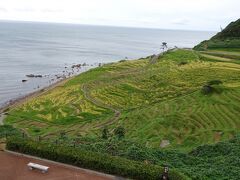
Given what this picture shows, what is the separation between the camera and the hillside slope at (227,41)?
4508 inches

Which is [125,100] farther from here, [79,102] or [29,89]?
[29,89]

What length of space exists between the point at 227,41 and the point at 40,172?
10371cm

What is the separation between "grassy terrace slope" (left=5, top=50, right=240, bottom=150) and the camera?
46.7m

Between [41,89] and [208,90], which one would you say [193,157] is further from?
[41,89]

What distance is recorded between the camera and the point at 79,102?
73938mm

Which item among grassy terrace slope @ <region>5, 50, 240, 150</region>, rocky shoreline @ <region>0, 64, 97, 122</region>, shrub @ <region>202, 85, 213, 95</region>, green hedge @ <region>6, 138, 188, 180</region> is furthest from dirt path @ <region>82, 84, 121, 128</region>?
green hedge @ <region>6, 138, 188, 180</region>

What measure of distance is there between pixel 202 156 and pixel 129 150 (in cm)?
699

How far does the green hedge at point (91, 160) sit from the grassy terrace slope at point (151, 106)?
43.9 feet

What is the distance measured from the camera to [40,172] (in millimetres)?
28672

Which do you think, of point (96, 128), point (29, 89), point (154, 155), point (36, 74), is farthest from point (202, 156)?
point (36, 74)

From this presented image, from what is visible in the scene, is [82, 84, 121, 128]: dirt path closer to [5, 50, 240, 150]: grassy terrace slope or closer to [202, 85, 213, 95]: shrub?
[5, 50, 240, 150]: grassy terrace slope

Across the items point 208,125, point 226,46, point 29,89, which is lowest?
point 29,89

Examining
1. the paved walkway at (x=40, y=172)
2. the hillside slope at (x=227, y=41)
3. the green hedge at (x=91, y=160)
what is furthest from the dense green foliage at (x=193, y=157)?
the hillside slope at (x=227, y=41)

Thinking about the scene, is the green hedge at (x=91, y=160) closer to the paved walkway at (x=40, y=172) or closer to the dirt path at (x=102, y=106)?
the paved walkway at (x=40, y=172)
